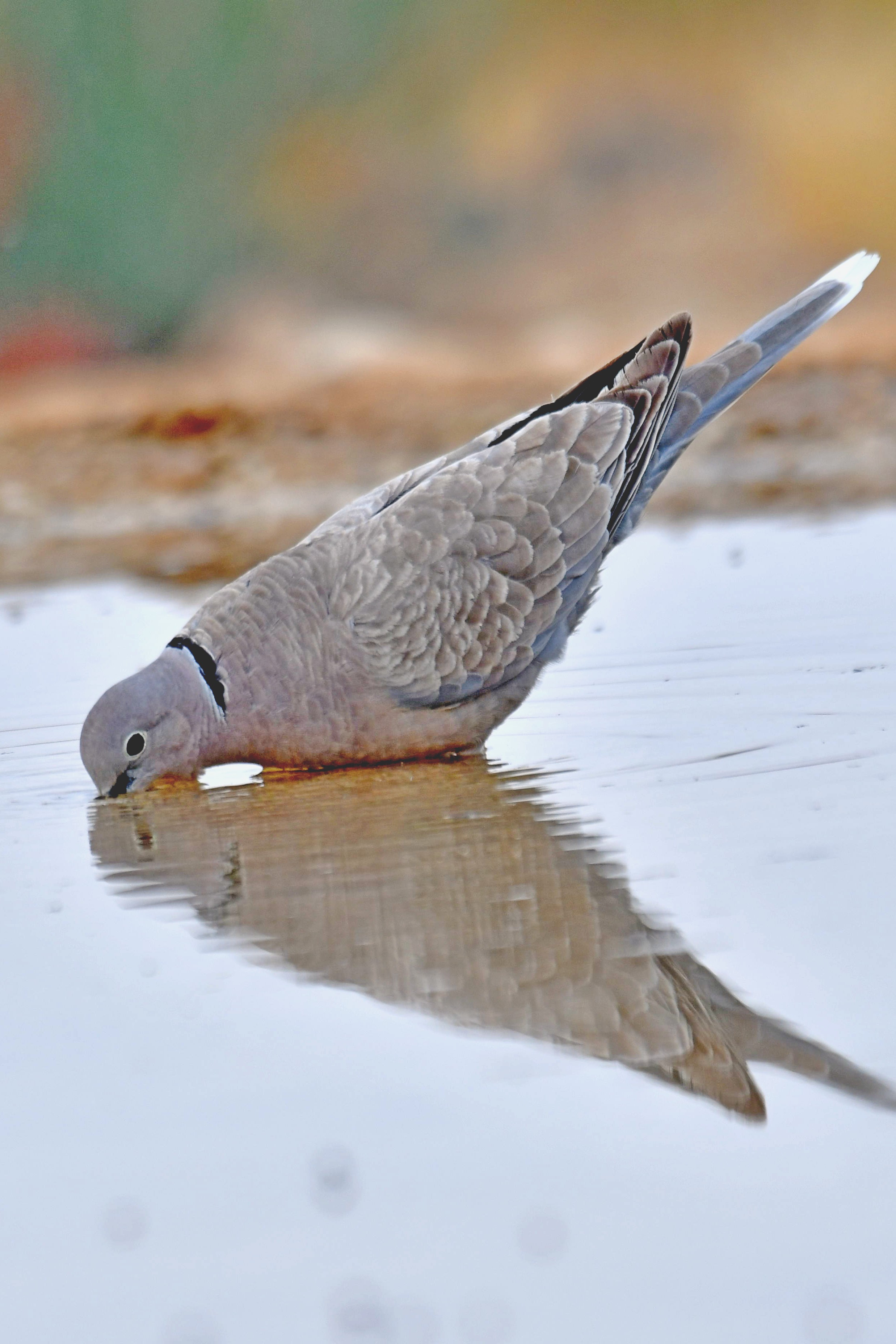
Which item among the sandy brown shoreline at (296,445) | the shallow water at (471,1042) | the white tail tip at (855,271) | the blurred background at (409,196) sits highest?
the blurred background at (409,196)

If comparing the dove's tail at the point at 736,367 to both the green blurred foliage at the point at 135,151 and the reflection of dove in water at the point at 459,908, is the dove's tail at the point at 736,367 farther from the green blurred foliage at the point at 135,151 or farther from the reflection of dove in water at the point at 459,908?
the green blurred foliage at the point at 135,151

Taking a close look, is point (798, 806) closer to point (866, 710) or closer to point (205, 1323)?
point (866, 710)

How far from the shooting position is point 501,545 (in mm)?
4715

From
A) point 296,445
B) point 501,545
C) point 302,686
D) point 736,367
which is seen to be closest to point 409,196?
point 296,445

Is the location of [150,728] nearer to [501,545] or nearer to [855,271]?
[501,545]

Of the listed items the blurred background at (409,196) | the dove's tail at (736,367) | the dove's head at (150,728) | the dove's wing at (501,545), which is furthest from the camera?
the blurred background at (409,196)

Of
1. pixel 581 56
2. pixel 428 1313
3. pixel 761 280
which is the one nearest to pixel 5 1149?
pixel 428 1313

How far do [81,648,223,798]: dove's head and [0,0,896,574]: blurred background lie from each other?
202 inches

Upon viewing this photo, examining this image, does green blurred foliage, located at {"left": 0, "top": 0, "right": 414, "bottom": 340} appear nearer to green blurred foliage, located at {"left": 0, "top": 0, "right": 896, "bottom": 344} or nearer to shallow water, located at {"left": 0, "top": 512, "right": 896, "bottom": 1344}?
green blurred foliage, located at {"left": 0, "top": 0, "right": 896, "bottom": 344}

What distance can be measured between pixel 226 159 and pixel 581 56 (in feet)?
10.8

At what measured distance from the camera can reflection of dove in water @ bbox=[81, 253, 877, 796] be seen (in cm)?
446

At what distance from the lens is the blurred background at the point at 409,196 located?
36.1ft

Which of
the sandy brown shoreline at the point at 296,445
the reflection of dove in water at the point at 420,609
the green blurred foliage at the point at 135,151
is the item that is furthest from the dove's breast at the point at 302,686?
the green blurred foliage at the point at 135,151

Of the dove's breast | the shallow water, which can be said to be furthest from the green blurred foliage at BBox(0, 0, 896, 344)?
the shallow water
